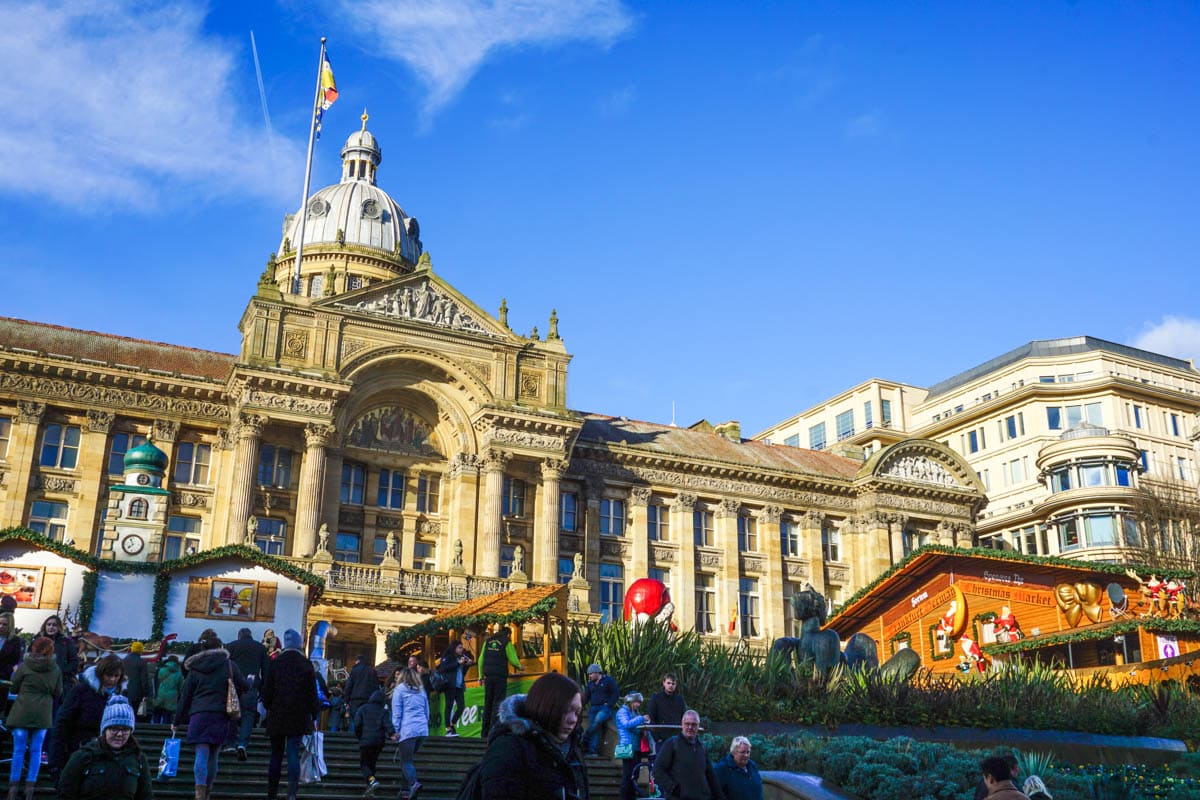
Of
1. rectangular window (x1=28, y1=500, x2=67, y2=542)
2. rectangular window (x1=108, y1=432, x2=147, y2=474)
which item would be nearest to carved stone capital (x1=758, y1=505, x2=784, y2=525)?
rectangular window (x1=108, y1=432, x2=147, y2=474)

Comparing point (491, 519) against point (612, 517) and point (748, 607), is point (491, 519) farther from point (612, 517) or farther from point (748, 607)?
point (748, 607)

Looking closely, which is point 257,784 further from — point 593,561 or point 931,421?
point 931,421

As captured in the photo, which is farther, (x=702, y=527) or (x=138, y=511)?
(x=702, y=527)

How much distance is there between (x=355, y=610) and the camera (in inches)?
1511

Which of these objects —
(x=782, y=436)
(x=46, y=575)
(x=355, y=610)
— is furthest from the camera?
(x=782, y=436)

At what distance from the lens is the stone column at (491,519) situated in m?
Answer: 43.1

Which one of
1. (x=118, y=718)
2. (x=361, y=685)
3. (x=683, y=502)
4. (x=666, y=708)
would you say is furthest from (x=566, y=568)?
(x=118, y=718)

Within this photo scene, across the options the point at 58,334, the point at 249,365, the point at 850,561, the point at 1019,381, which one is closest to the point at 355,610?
the point at 249,365

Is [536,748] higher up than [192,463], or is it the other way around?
[192,463]

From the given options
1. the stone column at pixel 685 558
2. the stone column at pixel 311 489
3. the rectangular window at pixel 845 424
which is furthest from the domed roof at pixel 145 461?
the rectangular window at pixel 845 424

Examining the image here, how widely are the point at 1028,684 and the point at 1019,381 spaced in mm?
53953

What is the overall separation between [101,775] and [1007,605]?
2790cm

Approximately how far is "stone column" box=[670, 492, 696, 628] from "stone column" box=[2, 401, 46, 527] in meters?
25.1

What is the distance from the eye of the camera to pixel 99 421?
42.3 metres
